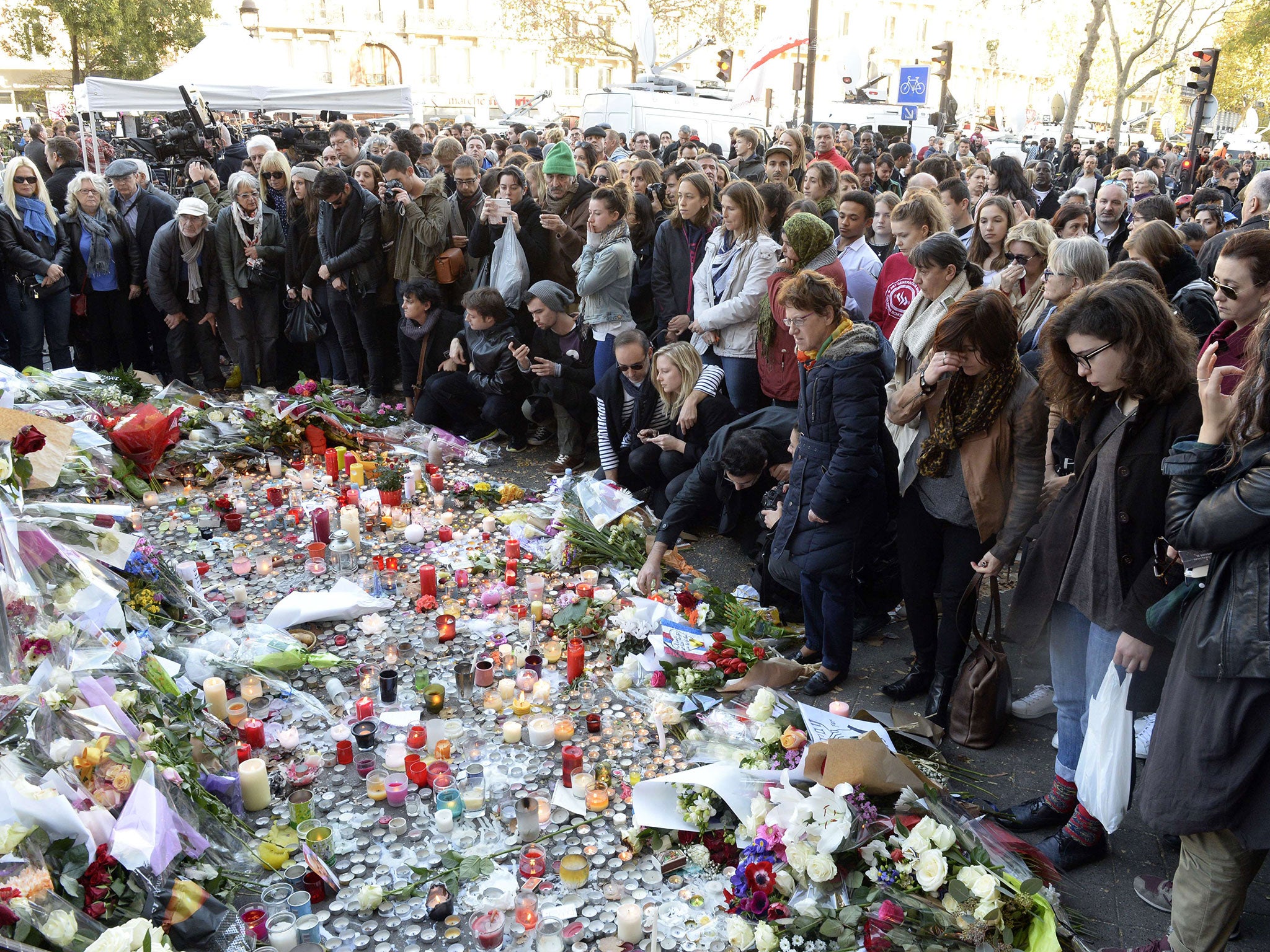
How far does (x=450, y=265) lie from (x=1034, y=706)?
5.24 metres

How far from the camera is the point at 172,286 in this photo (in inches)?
309

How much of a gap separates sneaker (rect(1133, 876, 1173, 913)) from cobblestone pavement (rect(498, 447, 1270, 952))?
0.01m

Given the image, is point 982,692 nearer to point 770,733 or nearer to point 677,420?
point 770,733

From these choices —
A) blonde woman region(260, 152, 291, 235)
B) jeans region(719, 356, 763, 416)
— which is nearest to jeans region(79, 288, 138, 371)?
blonde woman region(260, 152, 291, 235)

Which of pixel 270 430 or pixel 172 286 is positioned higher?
pixel 172 286

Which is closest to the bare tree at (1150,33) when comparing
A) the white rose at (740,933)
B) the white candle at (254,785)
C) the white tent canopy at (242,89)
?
the white tent canopy at (242,89)

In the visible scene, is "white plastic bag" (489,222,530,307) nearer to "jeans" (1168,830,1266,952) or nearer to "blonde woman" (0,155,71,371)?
"blonde woman" (0,155,71,371)

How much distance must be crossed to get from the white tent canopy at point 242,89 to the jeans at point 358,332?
7.58 meters

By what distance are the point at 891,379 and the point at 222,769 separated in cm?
315

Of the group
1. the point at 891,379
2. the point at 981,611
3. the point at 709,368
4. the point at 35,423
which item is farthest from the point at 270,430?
the point at 981,611

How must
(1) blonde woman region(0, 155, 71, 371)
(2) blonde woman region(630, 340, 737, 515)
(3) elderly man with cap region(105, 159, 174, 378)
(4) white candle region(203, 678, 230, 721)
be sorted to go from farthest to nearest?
(3) elderly man with cap region(105, 159, 174, 378), (1) blonde woman region(0, 155, 71, 371), (2) blonde woman region(630, 340, 737, 515), (4) white candle region(203, 678, 230, 721)

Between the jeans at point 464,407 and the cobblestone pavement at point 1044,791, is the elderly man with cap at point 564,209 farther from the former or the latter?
the cobblestone pavement at point 1044,791

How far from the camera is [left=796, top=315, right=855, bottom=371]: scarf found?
389 cm

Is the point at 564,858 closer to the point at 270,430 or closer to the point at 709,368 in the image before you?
the point at 709,368
